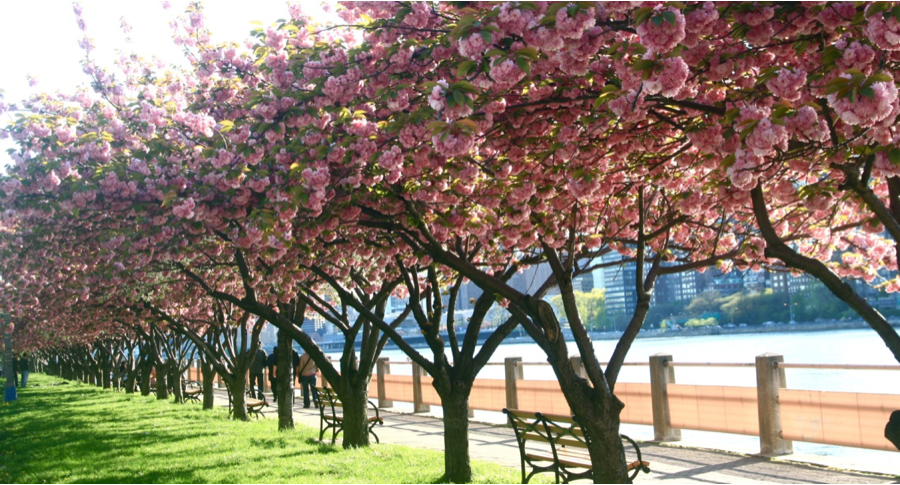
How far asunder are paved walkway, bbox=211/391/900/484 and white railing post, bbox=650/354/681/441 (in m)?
0.44

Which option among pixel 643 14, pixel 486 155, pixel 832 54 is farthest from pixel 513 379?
pixel 643 14

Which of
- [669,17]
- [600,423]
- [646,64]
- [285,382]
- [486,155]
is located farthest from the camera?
[285,382]

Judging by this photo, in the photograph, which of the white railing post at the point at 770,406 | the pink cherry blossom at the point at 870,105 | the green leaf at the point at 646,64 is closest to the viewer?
the pink cherry blossom at the point at 870,105

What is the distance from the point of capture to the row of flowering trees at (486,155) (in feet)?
13.3

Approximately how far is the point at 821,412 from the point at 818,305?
26.5 metres

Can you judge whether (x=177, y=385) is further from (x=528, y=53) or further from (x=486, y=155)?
(x=528, y=53)

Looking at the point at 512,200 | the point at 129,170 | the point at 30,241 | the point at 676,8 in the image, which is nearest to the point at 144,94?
the point at 129,170

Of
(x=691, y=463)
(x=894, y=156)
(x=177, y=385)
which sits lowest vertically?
→ (x=691, y=463)

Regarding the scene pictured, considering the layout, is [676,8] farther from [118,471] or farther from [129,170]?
[118,471]

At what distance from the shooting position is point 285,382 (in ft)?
45.7

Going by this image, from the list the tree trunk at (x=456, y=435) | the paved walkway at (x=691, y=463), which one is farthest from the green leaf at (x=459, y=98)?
the paved walkway at (x=691, y=463)

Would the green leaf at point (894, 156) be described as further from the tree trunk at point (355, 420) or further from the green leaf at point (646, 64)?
the tree trunk at point (355, 420)

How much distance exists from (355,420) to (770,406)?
566 centimetres

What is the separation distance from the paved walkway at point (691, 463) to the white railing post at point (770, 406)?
32cm
